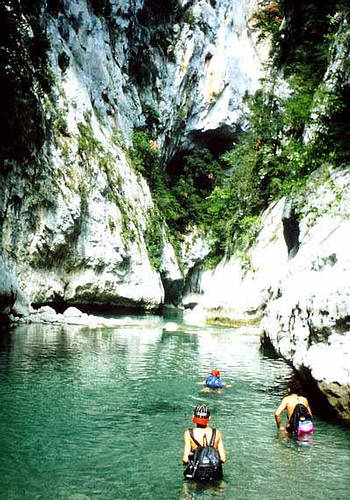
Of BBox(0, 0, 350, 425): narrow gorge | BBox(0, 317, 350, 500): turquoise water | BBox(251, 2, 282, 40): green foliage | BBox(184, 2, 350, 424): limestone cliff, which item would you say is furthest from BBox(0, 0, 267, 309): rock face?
BBox(0, 317, 350, 500): turquoise water

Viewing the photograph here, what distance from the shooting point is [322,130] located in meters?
19.8

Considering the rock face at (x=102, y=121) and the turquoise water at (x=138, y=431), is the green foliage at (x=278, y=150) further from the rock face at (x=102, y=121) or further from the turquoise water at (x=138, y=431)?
the turquoise water at (x=138, y=431)

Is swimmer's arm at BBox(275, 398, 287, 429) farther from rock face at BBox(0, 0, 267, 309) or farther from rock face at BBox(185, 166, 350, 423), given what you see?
rock face at BBox(0, 0, 267, 309)

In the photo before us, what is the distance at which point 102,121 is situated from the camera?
32719 millimetres

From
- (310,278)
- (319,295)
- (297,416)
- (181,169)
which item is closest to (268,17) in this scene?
(181,169)

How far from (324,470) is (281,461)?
607 millimetres

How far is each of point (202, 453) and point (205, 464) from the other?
124 mm

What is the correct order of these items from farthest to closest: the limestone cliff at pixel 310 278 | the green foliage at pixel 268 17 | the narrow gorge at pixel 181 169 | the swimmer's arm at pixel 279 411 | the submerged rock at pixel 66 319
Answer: the green foliage at pixel 268 17 → the submerged rock at pixel 66 319 → the narrow gorge at pixel 181 169 → the limestone cliff at pixel 310 278 → the swimmer's arm at pixel 279 411

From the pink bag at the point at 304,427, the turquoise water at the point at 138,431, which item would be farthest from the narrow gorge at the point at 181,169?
the turquoise water at the point at 138,431

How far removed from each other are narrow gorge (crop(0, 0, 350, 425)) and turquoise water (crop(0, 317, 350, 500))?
1.33m

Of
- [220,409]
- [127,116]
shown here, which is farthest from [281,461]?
[127,116]

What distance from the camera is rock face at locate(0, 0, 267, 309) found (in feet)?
77.6

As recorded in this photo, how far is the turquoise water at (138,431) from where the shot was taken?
5.71m

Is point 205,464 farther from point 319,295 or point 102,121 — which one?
point 102,121
